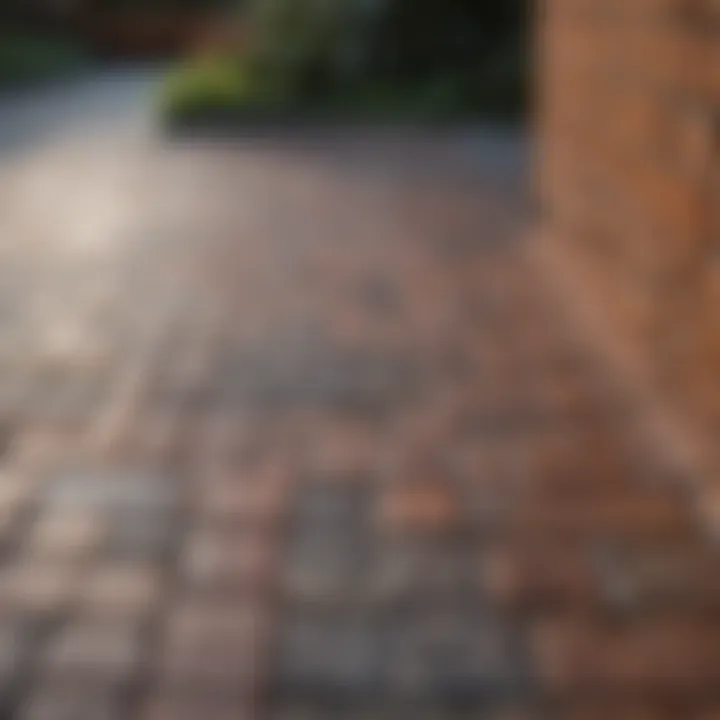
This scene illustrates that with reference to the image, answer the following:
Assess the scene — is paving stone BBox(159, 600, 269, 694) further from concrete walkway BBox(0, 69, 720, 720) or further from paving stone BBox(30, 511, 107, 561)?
paving stone BBox(30, 511, 107, 561)

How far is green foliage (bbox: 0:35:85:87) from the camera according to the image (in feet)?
32.0

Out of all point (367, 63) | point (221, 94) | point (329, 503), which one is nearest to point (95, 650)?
point (329, 503)

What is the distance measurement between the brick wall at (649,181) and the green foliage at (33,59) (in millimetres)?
6800

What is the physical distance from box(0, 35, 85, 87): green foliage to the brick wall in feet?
22.3

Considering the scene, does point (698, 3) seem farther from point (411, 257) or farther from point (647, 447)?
point (411, 257)

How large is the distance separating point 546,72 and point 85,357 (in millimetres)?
1995

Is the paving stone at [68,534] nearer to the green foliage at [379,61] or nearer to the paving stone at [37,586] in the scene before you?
the paving stone at [37,586]

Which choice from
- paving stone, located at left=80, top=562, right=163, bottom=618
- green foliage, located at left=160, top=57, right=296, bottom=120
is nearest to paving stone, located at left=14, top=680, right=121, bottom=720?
paving stone, located at left=80, top=562, right=163, bottom=618

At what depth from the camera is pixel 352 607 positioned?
6.06 feet

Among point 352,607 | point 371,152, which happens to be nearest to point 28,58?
point 371,152

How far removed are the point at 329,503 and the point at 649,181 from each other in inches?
41.6

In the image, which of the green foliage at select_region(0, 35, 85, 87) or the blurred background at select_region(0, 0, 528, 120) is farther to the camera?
the green foliage at select_region(0, 35, 85, 87)

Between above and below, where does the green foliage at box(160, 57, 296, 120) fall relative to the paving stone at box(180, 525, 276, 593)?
below

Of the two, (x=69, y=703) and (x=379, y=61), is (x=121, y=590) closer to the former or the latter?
(x=69, y=703)
